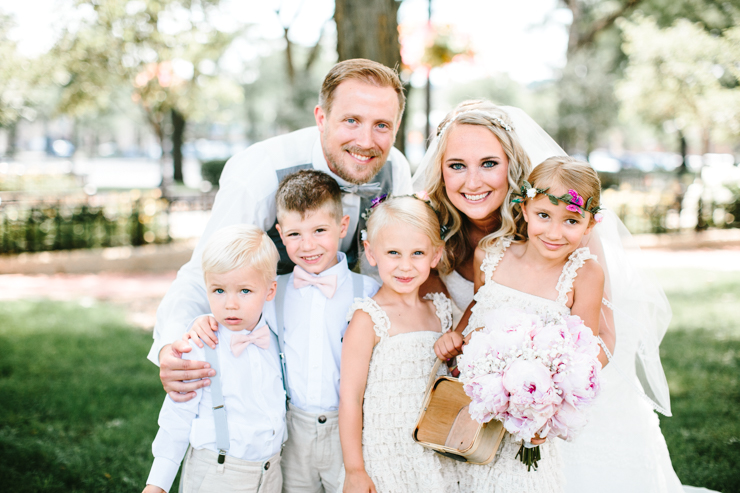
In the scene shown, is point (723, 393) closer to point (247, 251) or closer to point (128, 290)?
point (247, 251)

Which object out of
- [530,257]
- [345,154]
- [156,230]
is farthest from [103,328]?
[530,257]

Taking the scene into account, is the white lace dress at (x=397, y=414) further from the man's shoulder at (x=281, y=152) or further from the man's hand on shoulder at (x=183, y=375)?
the man's shoulder at (x=281, y=152)

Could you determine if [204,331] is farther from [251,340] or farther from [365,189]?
[365,189]

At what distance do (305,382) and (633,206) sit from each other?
509 inches

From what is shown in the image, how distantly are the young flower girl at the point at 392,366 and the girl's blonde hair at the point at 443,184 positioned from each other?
449 mm

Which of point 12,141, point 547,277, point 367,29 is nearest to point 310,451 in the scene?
point 547,277

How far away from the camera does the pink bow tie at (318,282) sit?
2.83 meters

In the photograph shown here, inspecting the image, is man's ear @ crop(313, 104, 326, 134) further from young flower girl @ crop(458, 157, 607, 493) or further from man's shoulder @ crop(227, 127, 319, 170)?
young flower girl @ crop(458, 157, 607, 493)

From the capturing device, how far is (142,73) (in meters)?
14.3

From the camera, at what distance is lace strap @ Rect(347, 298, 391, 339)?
2650 mm

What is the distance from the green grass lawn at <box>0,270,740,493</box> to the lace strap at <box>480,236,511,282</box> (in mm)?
2509

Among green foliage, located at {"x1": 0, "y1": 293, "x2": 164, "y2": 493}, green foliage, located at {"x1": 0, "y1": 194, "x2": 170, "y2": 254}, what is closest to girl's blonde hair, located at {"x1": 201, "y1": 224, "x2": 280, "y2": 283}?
green foliage, located at {"x1": 0, "y1": 293, "x2": 164, "y2": 493}

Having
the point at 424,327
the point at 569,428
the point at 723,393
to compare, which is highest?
the point at 424,327

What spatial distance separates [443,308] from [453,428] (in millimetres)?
679
